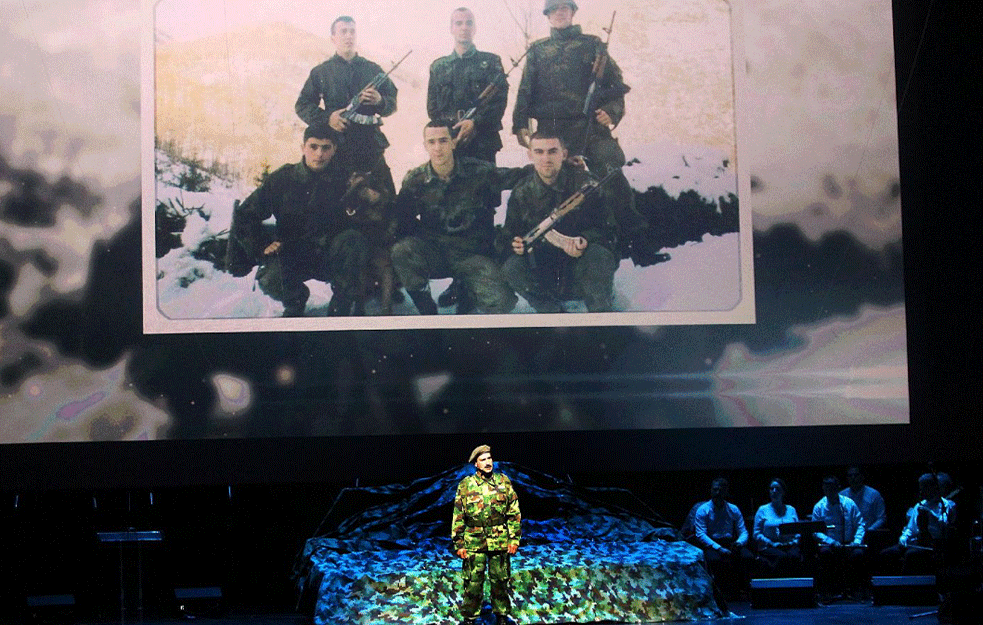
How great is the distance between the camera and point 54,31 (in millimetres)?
9758

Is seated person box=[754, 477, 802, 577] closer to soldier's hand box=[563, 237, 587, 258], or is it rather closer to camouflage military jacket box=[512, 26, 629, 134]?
soldier's hand box=[563, 237, 587, 258]

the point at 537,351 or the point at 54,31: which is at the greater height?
the point at 54,31

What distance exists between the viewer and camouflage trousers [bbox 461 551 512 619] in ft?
28.8

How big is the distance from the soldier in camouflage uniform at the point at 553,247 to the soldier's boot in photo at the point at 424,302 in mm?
598

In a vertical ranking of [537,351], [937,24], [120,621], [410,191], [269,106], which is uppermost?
[937,24]

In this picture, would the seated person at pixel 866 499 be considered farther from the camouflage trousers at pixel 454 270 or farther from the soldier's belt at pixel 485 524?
the soldier's belt at pixel 485 524

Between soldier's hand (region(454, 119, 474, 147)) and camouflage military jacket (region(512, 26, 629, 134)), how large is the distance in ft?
1.07

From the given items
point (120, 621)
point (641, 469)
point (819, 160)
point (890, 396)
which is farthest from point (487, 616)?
point (819, 160)

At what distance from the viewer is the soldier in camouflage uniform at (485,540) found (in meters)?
8.76

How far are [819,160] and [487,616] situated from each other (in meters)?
4.28

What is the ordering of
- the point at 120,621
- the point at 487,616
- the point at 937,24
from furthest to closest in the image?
the point at 937,24 → the point at 120,621 → the point at 487,616

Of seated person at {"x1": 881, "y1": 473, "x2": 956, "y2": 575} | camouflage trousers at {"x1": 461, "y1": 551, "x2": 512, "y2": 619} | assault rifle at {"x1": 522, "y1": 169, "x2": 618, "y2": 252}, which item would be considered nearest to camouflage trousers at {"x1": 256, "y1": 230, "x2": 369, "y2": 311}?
assault rifle at {"x1": 522, "y1": 169, "x2": 618, "y2": 252}

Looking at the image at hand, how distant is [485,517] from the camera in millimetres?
8766

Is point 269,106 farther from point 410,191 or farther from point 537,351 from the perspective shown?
point 537,351
